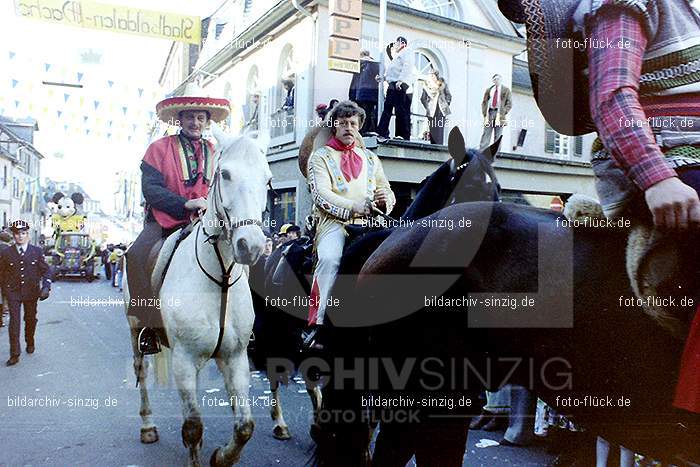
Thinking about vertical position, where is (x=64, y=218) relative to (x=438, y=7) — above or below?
below

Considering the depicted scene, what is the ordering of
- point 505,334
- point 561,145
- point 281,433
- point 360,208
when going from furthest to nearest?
point 561,145
point 281,433
point 360,208
point 505,334

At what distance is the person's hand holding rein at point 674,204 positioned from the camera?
145 cm

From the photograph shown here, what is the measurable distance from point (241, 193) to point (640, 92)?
2164 mm

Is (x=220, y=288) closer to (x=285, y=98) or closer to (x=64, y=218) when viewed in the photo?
(x=285, y=98)

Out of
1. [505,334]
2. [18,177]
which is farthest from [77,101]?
[18,177]

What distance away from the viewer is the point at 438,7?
46.3ft

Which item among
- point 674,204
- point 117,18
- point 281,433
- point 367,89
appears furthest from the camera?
point 367,89

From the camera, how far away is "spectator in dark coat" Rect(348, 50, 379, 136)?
424 inches

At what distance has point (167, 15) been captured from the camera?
27.6 ft

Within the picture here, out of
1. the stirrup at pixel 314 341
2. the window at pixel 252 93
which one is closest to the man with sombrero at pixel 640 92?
the stirrup at pixel 314 341

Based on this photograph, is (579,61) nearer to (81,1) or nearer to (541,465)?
(541,465)

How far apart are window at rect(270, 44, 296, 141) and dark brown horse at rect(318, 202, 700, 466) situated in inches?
431

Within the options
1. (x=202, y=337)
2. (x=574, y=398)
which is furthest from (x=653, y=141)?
(x=202, y=337)

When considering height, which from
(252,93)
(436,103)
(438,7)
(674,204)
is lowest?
(674,204)
